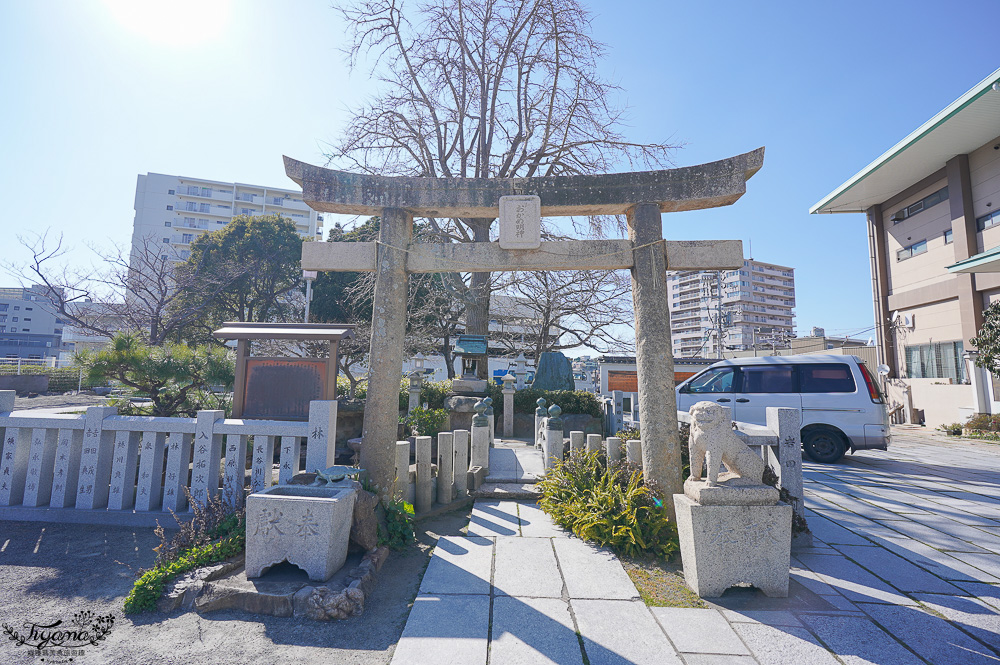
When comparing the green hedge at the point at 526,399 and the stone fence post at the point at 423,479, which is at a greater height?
the green hedge at the point at 526,399

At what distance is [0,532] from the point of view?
4.31m

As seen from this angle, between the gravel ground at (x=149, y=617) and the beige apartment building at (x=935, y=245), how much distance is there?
657 inches

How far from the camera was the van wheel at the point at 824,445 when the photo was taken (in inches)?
314

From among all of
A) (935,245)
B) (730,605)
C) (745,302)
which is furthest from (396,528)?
(745,302)

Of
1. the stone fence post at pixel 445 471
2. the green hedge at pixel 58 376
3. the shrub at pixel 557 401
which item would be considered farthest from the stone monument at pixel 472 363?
the green hedge at pixel 58 376

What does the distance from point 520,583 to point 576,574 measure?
0.50 m

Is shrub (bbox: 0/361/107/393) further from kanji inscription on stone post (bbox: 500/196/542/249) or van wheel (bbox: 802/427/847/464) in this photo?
van wheel (bbox: 802/427/847/464)

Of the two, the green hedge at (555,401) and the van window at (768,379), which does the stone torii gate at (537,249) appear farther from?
the green hedge at (555,401)

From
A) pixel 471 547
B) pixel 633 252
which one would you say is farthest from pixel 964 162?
pixel 471 547

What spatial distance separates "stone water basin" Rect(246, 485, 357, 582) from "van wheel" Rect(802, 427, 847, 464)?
8.67 m

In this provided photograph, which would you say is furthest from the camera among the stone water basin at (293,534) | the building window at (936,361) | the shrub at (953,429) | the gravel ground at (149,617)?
the building window at (936,361)

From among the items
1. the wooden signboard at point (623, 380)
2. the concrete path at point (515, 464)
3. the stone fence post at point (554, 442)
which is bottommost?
the concrete path at point (515, 464)

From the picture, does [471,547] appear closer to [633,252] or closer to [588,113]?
[633,252]

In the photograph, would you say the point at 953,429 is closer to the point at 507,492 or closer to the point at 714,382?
the point at 714,382
